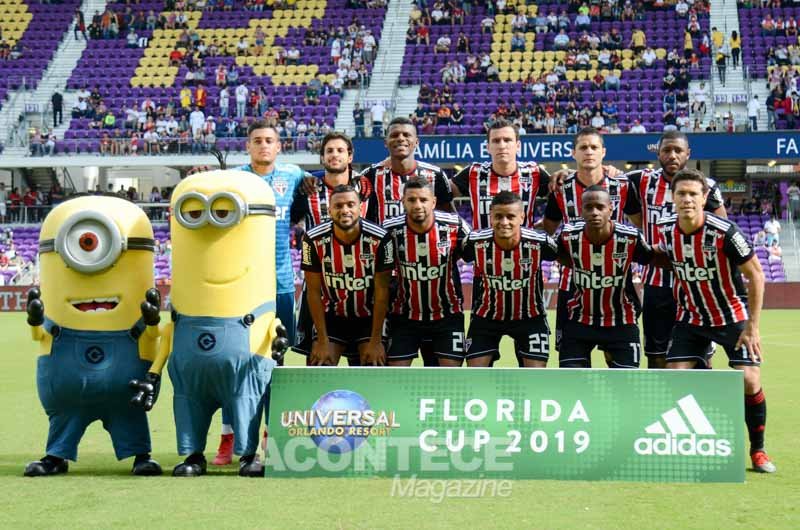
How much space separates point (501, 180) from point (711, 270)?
5.67 ft

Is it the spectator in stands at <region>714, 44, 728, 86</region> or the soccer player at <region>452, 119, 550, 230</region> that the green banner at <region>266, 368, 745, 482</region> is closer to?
the soccer player at <region>452, 119, 550, 230</region>

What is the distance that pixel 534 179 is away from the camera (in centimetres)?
789

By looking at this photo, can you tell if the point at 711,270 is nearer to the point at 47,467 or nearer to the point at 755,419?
the point at 755,419

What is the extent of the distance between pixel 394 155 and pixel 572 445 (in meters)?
2.53

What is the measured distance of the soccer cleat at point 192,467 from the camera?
6.56m

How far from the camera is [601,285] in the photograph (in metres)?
7.23

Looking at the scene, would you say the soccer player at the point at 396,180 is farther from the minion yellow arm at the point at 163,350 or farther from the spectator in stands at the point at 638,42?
the spectator in stands at the point at 638,42

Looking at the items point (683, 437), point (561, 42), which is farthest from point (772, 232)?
point (683, 437)

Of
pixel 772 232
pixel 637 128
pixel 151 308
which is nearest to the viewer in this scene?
pixel 151 308

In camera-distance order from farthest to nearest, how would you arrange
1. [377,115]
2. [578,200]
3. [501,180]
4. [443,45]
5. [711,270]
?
[443,45] < [377,115] < [501,180] < [578,200] < [711,270]

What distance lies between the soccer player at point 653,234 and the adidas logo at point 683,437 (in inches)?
58.6

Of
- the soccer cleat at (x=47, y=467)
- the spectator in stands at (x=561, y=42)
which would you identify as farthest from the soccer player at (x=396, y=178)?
the spectator in stands at (x=561, y=42)

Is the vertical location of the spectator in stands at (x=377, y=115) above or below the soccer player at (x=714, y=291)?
above

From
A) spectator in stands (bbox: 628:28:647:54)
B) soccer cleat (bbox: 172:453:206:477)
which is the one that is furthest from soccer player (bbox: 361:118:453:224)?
spectator in stands (bbox: 628:28:647:54)
